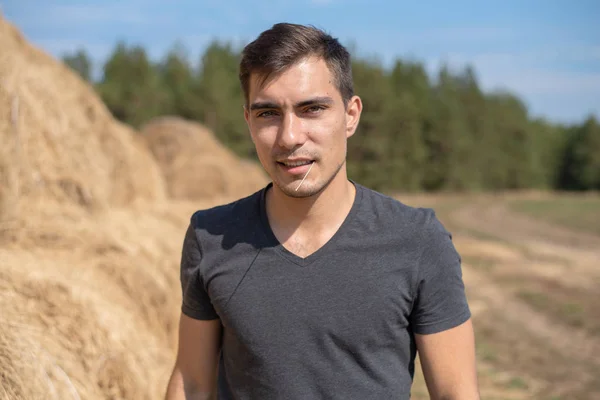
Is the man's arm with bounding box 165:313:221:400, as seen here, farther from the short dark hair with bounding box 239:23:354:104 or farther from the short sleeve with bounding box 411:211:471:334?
the short dark hair with bounding box 239:23:354:104

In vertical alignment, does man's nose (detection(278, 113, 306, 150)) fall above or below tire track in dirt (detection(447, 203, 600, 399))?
above

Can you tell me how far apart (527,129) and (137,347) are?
5448 centimetres

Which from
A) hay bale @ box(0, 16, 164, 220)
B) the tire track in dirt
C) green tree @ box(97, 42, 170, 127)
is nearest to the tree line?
green tree @ box(97, 42, 170, 127)

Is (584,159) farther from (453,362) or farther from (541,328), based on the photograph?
(453,362)

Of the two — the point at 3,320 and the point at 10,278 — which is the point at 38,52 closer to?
the point at 10,278

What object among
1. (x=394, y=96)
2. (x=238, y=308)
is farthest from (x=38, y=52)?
(x=394, y=96)

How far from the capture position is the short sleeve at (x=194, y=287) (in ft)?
7.59

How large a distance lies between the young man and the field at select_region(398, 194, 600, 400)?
174 inches

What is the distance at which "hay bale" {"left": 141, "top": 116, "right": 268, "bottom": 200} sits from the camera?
9.13m

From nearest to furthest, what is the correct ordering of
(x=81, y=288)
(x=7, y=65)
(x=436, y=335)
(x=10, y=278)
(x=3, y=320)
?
(x=436, y=335), (x=3, y=320), (x=10, y=278), (x=81, y=288), (x=7, y=65)

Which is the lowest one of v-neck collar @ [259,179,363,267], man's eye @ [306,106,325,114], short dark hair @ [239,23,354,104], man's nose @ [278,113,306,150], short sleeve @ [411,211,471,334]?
short sleeve @ [411,211,471,334]

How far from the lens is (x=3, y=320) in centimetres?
245

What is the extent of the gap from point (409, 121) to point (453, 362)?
42016 millimetres

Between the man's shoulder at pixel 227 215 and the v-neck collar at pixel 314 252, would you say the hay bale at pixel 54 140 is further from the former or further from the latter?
the v-neck collar at pixel 314 252
